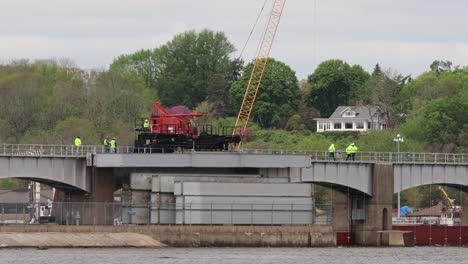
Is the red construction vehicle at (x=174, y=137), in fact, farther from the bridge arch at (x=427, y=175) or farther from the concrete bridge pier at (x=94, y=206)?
the bridge arch at (x=427, y=175)

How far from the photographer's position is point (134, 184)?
5950 inches

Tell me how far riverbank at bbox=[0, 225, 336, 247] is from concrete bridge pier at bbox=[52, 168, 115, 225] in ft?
14.4

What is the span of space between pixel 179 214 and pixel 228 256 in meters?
13.8

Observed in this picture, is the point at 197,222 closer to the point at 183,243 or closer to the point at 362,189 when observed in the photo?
the point at 183,243

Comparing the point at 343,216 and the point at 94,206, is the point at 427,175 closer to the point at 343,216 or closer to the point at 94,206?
the point at 343,216

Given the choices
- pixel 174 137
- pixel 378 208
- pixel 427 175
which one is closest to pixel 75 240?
pixel 174 137

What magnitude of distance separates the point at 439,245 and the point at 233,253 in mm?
36851

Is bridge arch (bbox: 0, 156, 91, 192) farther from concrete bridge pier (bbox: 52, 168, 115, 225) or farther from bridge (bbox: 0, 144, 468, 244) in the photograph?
concrete bridge pier (bbox: 52, 168, 115, 225)

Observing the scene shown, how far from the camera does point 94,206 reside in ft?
499

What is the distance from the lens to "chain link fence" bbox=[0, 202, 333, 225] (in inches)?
5901

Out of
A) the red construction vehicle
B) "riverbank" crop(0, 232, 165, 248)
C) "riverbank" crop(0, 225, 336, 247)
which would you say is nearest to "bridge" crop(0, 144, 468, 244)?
the red construction vehicle

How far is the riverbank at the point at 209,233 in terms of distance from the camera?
476 feet

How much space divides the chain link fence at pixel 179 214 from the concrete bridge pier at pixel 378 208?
35.3 feet

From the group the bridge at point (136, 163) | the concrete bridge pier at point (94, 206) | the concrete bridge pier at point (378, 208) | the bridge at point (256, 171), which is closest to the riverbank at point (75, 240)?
the concrete bridge pier at point (94, 206)
